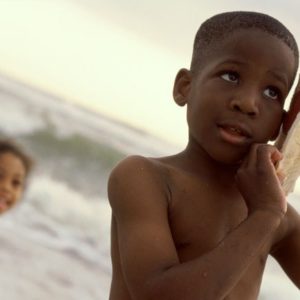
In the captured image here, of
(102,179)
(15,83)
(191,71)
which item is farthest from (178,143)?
(191,71)

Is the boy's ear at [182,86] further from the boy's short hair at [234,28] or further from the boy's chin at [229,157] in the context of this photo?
the boy's chin at [229,157]

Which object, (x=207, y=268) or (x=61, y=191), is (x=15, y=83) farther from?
(x=207, y=268)

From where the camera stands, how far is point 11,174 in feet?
12.1

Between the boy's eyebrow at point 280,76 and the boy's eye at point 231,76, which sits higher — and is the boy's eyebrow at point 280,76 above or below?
above

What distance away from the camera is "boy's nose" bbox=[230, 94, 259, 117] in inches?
40.6

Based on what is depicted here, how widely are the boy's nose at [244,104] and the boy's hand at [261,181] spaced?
55 mm

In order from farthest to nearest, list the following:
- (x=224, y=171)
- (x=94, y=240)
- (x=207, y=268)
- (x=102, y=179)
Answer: (x=102, y=179) → (x=94, y=240) → (x=224, y=171) → (x=207, y=268)

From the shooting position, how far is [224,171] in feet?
3.72

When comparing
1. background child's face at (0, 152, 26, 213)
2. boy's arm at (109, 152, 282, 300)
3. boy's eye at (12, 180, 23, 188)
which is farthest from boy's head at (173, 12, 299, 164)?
boy's eye at (12, 180, 23, 188)

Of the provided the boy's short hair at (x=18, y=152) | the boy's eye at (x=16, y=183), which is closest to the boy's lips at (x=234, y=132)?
the boy's eye at (x=16, y=183)

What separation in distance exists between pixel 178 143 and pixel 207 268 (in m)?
3.65

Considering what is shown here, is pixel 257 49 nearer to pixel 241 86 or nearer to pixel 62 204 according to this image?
pixel 241 86

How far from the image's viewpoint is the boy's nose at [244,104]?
1.03 m

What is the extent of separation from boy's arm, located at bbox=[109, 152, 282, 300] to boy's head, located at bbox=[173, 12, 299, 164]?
0.35 feet
